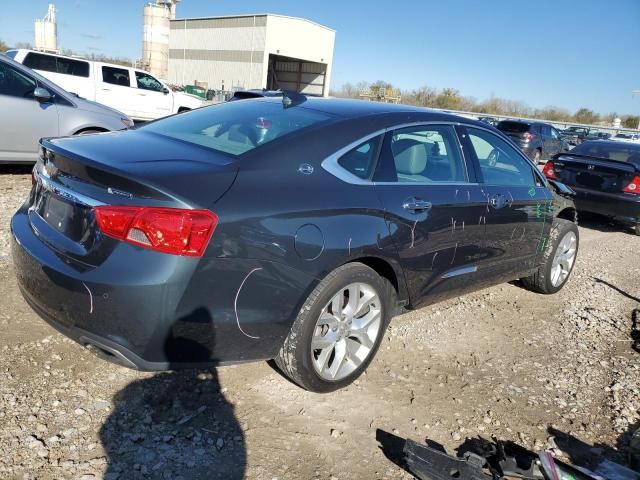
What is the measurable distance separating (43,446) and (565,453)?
2630 mm

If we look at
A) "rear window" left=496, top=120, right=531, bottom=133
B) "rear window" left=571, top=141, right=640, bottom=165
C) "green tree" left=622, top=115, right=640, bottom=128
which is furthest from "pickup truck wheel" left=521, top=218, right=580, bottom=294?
"green tree" left=622, top=115, right=640, bottom=128

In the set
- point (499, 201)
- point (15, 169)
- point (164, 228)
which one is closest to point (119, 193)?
point (164, 228)

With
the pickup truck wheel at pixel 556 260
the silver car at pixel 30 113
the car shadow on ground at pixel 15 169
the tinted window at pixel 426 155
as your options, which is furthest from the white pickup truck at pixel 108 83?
the tinted window at pixel 426 155

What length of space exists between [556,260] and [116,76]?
12473 millimetres

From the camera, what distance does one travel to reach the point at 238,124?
10.7ft

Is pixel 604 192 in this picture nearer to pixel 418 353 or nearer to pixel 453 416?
pixel 418 353

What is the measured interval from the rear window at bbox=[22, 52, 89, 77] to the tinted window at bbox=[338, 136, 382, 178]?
477 inches

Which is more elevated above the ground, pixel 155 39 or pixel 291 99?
pixel 155 39

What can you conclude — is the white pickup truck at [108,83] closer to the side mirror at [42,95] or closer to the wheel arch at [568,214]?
the side mirror at [42,95]

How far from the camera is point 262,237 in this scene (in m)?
2.48

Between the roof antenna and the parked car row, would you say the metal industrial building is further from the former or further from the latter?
the roof antenna

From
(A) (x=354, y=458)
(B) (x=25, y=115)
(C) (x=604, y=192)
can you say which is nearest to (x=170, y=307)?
(A) (x=354, y=458)

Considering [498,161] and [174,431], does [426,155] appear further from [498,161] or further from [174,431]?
[174,431]

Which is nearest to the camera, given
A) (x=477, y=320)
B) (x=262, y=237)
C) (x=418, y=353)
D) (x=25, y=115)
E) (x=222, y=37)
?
(x=262, y=237)
